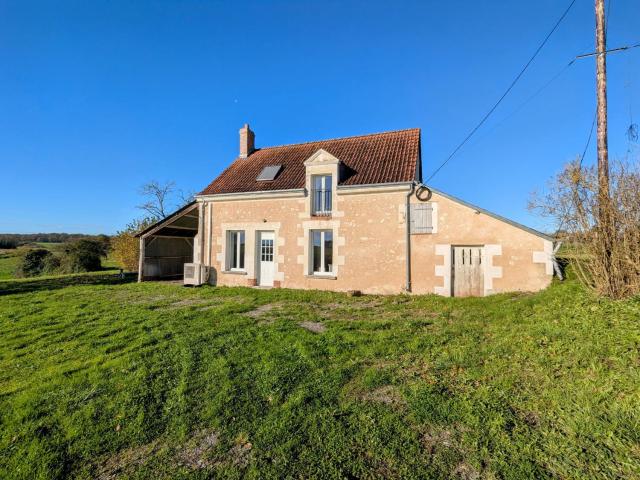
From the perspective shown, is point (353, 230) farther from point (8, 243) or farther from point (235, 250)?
point (8, 243)

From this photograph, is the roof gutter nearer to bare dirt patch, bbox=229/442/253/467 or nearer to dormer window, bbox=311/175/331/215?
dormer window, bbox=311/175/331/215

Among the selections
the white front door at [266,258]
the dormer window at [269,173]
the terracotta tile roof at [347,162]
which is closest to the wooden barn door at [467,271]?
the terracotta tile roof at [347,162]

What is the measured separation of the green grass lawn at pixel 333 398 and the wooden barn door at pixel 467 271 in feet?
9.48

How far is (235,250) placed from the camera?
1309cm

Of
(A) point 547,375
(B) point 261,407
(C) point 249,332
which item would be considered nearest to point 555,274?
(A) point 547,375

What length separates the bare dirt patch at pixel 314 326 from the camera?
6.18 meters

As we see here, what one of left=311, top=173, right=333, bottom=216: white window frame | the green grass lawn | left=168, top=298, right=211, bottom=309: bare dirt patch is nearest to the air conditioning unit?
left=168, top=298, right=211, bottom=309: bare dirt patch

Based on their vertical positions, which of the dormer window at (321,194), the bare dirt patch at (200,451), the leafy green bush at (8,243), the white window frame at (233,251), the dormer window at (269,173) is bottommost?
the bare dirt patch at (200,451)

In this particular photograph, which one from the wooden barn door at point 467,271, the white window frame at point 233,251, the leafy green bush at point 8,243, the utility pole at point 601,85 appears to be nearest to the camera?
the utility pole at point 601,85

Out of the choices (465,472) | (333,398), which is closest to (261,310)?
(333,398)

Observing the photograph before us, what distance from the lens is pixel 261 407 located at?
133 inches

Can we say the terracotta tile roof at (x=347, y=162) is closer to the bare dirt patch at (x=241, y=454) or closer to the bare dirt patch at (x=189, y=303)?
the bare dirt patch at (x=189, y=303)

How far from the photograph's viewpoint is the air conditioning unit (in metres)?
12.6

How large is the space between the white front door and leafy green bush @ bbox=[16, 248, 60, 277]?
782 inches
